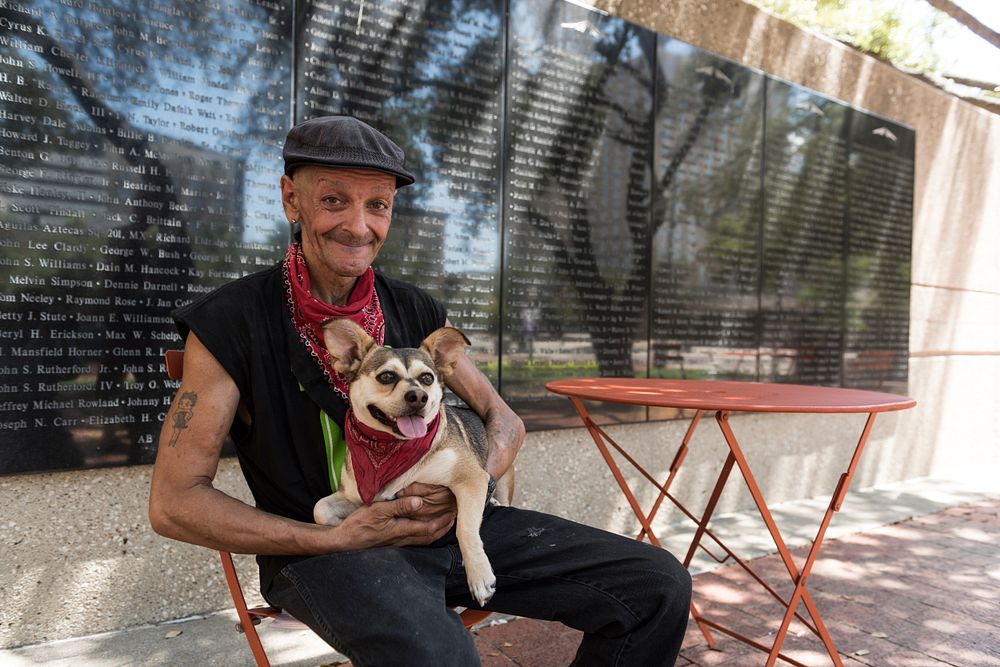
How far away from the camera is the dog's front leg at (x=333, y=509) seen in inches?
75.4

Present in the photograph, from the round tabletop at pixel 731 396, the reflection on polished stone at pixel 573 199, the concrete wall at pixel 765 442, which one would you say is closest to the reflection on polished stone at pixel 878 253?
the concrete wall at pixel 765 442

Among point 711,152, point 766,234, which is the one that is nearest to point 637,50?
point 711,152

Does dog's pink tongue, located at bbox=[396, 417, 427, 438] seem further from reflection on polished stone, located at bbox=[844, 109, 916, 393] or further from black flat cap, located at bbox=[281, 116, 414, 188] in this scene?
reflection on polished stone, located at bbox=[844, 109, 916, 393]

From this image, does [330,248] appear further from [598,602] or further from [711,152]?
[711,152]

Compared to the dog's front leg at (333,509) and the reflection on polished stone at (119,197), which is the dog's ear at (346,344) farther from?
the reflection on polished stone at (119,197)

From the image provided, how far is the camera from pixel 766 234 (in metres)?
5.71

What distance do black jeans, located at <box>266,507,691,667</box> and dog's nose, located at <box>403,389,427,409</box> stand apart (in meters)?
0.42

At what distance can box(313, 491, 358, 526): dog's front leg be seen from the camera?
192 centimetres

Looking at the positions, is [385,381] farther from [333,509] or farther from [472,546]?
[472,546]

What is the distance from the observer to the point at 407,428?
1.85m

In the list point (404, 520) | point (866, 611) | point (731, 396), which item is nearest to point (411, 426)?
point (404, 520)

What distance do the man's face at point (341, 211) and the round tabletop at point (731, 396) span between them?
3.36 feet

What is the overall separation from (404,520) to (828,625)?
8.77ft

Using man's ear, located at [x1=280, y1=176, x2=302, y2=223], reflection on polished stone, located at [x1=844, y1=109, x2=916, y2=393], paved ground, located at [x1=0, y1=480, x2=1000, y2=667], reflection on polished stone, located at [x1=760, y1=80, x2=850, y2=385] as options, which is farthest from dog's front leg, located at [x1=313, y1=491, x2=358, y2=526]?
reflection on polished stone, located at [x1=844, y1=109, x2=916, y2=393]
